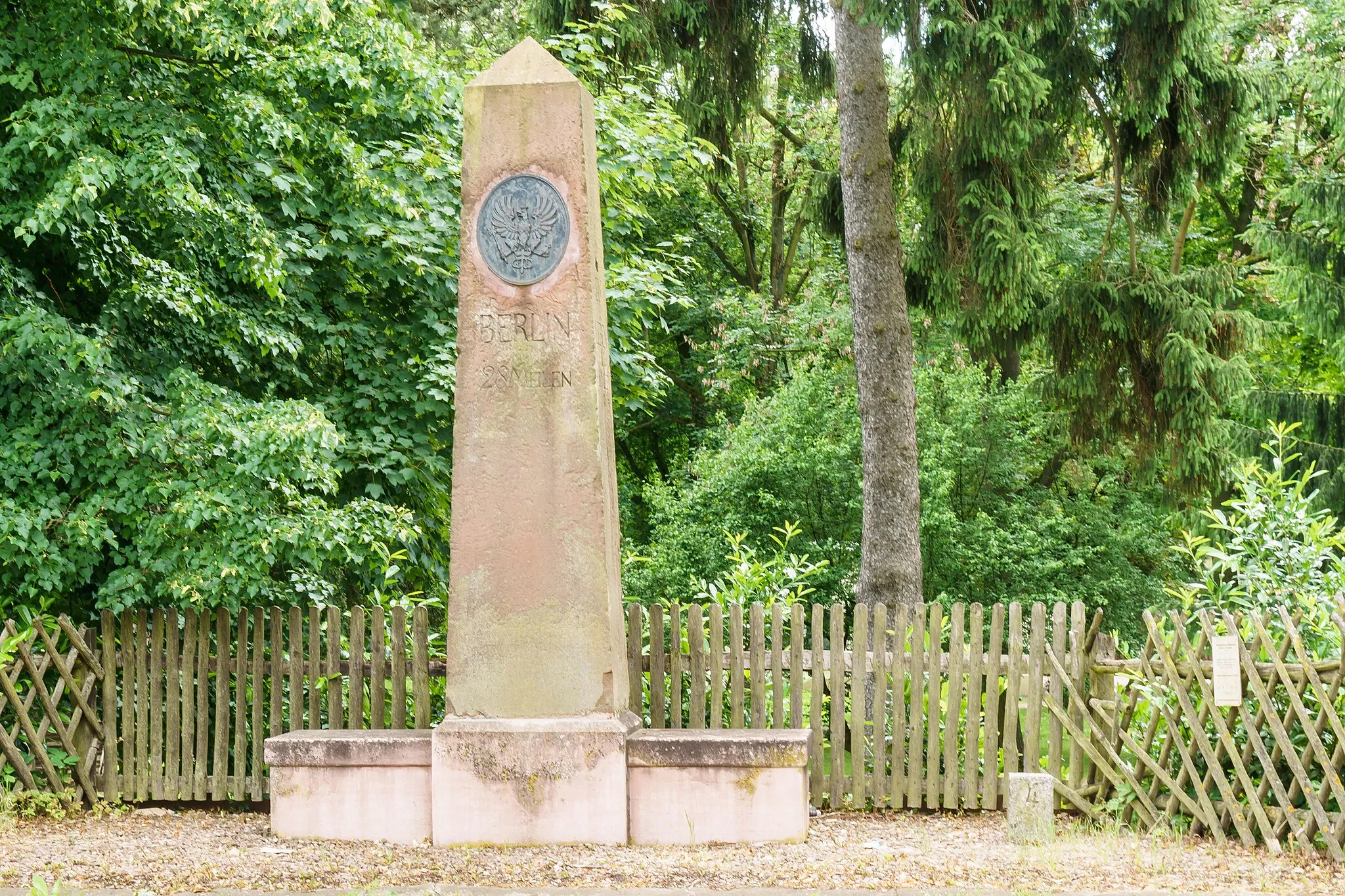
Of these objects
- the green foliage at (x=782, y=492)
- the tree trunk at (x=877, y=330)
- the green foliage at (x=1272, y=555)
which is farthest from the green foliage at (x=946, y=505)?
the green foliage at (x=1272, y=555)

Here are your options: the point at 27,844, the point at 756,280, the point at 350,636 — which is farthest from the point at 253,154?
the point at 756,280

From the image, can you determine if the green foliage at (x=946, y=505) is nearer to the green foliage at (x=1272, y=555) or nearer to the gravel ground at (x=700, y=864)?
the green foliage at (x=1272, y=555)

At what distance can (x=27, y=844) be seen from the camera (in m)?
6.98

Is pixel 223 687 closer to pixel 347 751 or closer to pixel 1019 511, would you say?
pixel 347 751

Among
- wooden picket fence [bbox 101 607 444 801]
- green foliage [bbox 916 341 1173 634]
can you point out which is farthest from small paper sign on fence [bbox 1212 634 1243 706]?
green foliage [bbox 916 341 1173 634]

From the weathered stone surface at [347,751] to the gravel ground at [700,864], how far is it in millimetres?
431

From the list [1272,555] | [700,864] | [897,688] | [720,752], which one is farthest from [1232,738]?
[700,864]

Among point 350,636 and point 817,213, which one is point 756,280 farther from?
point 350,636

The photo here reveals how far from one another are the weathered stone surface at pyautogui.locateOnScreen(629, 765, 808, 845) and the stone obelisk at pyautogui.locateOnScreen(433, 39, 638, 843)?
158mm

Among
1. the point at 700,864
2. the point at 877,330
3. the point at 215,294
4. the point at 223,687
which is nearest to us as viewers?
the point at 700,864

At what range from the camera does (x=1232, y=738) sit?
6789mm

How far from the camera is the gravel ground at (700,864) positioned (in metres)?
5.85

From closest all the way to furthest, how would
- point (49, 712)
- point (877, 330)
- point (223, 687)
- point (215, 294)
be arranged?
1. point (49, 712)
2. point (223, 687)
3. point (215, 294)
4. point (877, 330)

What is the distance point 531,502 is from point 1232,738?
3917 millimetres
